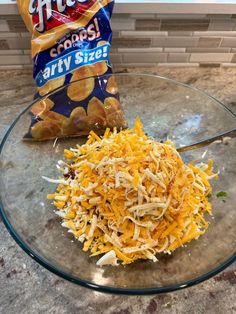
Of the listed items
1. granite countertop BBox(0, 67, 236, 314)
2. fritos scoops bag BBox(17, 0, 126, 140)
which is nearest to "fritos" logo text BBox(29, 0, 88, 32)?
fritos scoops bag BBox(17, 0, 126, 140)

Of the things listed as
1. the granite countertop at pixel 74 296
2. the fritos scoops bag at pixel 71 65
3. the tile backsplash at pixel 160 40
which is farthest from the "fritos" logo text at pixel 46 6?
the granite countertop at pixel 74 296

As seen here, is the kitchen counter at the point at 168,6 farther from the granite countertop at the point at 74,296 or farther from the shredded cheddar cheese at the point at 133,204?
the granite countertop at the point at 74,296

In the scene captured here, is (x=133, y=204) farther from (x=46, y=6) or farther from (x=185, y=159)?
(x=46, y=6)

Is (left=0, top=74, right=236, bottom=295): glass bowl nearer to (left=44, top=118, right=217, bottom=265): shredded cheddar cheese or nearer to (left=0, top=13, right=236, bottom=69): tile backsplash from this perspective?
(left=44, top=118, right=217, bottom=265): shredded cheddar cheese

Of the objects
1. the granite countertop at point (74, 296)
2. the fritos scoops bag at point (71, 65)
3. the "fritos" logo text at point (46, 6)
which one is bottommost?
the granite countertop at point (74, 296)

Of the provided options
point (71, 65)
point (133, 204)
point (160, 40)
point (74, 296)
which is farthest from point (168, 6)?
point (74, 296)

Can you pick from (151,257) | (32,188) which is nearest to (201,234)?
(151,257)

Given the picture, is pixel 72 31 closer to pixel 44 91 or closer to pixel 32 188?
pixel 44 91
